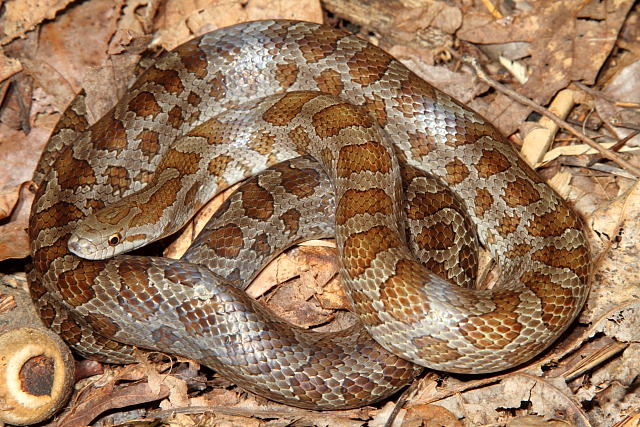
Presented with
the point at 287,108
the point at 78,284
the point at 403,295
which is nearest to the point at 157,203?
the point at 78,284

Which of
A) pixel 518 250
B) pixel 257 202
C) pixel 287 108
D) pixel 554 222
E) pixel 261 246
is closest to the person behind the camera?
pixel 554 222

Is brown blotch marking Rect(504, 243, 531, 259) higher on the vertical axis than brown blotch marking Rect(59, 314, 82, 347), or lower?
higher

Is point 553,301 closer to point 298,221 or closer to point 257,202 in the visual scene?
point 298,221

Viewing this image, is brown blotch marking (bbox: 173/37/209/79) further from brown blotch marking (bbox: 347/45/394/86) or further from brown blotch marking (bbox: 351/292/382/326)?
brown blotch marking (bbox: 351/292/382/326)

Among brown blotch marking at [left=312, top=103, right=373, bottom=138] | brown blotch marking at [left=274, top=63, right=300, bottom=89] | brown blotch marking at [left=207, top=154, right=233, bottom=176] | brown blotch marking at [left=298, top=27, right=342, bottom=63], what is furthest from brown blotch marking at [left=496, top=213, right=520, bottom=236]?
brown blotch marking at [left=207, top=154, right=233, bottom=176]

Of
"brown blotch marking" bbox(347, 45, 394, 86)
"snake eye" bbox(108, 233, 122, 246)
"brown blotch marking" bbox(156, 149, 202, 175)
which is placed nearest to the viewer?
"snake eye" bbox(108, 233, 122, 246)

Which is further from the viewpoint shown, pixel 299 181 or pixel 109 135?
pixel 299 181
